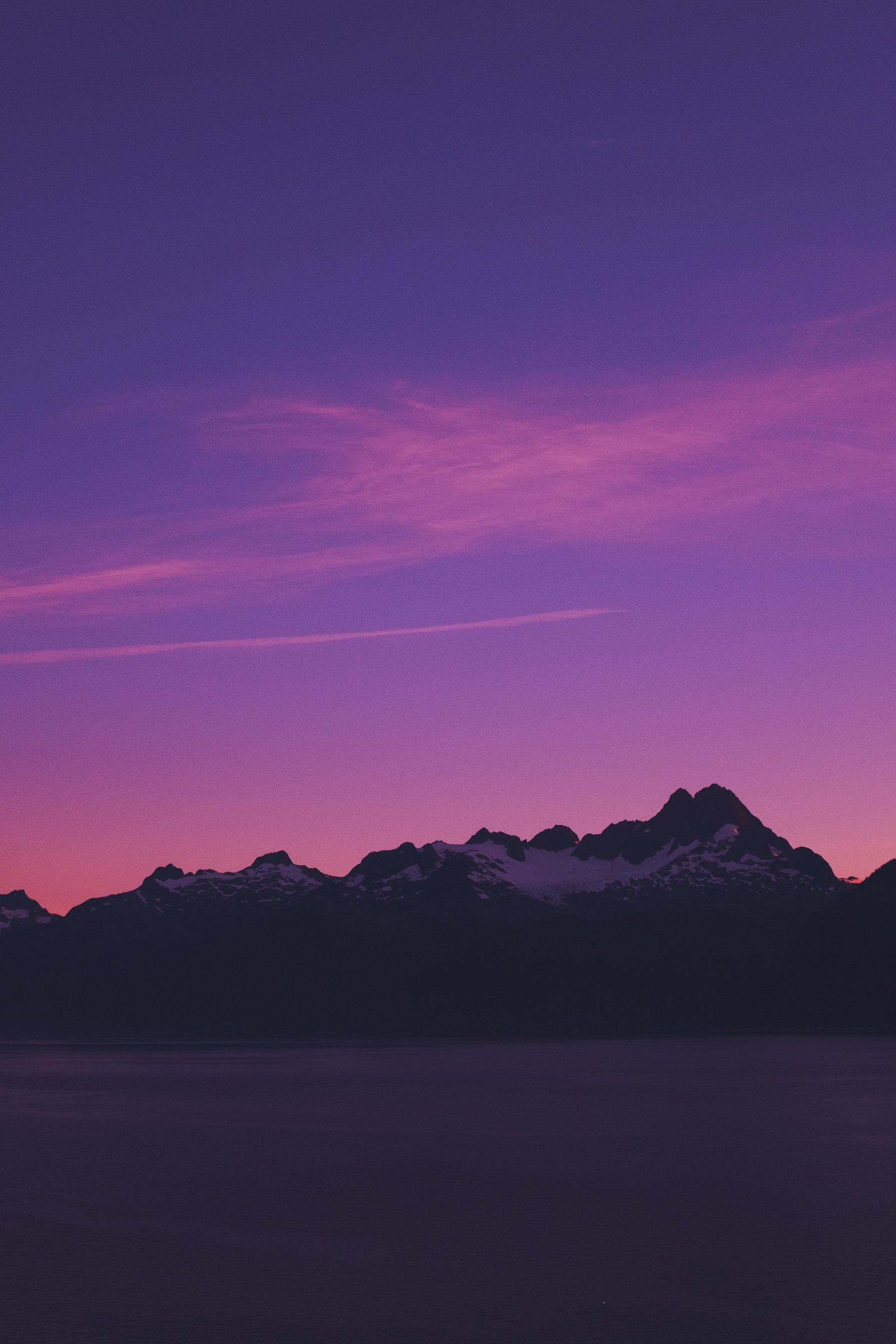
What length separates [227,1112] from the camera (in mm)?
139250

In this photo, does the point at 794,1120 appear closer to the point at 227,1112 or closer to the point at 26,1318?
the point at 227,1112

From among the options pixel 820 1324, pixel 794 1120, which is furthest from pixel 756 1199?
pixel 794 1120

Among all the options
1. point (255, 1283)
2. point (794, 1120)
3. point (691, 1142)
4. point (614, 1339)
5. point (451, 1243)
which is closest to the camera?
point (614, 1339)

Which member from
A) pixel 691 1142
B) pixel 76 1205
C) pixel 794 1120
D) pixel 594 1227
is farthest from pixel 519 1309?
pixel 794 1120

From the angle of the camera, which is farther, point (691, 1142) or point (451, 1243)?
point (691, 1142)

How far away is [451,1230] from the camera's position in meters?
62.5

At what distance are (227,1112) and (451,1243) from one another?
84.8m

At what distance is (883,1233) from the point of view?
61.2 meters

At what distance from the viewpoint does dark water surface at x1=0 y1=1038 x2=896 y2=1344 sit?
44625 mm

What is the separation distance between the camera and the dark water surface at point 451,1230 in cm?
4462

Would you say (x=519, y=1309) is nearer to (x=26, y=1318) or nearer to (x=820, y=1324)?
(x=820, y=1324)

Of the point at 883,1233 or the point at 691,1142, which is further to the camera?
the point at 691,1142

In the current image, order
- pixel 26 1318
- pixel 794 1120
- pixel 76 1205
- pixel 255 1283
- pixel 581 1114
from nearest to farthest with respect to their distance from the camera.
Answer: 1. pixel 26 1318
2. pixel 255 1283
3. pixel 76 1205
4. pixel 794 1120
5. pixel 581 1114

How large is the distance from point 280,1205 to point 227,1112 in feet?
236
